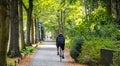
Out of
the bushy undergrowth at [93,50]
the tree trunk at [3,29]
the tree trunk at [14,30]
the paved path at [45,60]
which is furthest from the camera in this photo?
the tree trunk at [14,30]

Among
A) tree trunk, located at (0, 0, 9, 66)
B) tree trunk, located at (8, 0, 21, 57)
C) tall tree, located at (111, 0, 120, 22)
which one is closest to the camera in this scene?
tree trunk, located at (0, 0, 9, 66)

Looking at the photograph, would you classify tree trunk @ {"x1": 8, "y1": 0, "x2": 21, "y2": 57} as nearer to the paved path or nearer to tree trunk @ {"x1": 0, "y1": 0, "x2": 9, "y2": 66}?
the paved path

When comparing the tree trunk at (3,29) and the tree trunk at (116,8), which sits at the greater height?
the tree trunk at (116,8)

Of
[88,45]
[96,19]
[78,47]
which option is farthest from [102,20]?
[88,45]

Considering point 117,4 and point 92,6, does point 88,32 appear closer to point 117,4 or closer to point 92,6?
point 117,4

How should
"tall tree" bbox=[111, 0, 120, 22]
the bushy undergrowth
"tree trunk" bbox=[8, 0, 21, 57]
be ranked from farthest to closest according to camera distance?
"tree trunk" bbox=[8, 0, 21, 57], "tall tree" bbox=[111, 0, 120, 22], the bushy undergrowth

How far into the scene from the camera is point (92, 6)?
3250 cm

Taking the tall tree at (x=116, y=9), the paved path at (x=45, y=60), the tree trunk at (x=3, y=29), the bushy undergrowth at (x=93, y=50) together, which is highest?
the tall tree at (x=116, y=9)

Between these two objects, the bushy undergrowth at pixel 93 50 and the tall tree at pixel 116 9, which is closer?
the bushy undergrowth at pixel 93 50

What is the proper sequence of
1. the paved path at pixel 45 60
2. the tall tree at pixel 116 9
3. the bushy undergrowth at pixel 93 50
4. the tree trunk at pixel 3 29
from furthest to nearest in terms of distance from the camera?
the tall tree at pixel 116 9 → the paved path at pixel 45 60 → the bushy undergrowth at pixel 93 50 → the tree trunk at pixel 3 29

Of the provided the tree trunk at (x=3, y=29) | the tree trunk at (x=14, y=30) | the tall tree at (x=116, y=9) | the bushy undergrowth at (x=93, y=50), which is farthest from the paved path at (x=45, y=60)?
the tree trunk at (x=3, y=29)

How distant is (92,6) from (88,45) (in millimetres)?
11658

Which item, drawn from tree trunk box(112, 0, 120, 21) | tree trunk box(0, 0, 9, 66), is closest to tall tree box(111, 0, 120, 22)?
tree trunk box(112, 0, 120, 21)

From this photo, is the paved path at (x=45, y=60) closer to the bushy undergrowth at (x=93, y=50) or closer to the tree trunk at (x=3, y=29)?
the bushy undergrowth at (x=93, y=50)
